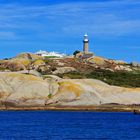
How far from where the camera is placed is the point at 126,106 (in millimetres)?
127375

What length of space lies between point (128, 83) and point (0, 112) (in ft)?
134

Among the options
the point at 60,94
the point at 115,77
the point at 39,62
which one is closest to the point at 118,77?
the point at 115,77

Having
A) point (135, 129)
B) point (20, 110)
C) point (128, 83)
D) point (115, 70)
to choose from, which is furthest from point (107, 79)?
point (135, 129)

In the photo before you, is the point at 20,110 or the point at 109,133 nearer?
the point at 109,133

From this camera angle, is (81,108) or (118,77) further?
(118,77)

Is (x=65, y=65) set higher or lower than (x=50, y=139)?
higher

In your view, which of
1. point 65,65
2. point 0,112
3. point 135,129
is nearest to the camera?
point 135,129

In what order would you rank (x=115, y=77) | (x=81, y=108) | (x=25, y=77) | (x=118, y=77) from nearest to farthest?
(x=81, y=108)
(x=25, y=77)
(x=118, y=77)
(x=115, y=77)

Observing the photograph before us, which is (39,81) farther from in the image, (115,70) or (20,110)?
(115,70)

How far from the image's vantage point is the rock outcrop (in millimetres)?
121250

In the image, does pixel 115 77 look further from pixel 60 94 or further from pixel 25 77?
pixel 60 94

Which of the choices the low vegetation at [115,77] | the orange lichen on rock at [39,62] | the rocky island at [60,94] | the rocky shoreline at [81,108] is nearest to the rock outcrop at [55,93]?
the rocky island at [60,94]

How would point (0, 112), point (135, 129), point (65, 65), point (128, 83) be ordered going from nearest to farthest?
point (135, 129), point (0, 112), point (128, 83), point (65, 65)

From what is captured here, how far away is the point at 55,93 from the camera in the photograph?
122m
